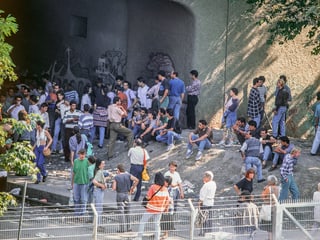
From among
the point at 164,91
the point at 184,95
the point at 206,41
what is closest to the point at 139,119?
the point at 164,91

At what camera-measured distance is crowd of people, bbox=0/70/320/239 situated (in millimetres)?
19438

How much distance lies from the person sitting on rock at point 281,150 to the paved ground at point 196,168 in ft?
0.65

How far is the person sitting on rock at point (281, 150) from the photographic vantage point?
826 inches

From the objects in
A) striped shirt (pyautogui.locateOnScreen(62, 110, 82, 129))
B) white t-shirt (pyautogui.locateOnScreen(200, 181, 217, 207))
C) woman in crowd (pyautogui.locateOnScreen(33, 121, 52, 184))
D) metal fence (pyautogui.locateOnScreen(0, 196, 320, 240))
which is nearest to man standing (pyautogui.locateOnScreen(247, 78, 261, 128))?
striped shirt (pyautogui.locateOnScreen(62, 110, 82, 129))

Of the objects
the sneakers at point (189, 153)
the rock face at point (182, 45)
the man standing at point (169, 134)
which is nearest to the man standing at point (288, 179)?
the sneakers at point (189, 153)

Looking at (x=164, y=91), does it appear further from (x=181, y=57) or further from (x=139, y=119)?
(x=181, y=57)

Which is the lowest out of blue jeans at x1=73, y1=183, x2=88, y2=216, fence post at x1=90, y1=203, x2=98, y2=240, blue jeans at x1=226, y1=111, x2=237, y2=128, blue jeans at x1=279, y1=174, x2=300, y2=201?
fence post at x1=90, y1=203, x2=98, y2=240

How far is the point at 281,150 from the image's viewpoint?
69.5 feet

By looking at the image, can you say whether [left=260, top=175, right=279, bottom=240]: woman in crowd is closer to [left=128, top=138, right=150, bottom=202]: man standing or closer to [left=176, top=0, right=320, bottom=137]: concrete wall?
[left=128, top=138, right=150, bottom=202]: man standing

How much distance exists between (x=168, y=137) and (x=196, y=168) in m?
1.44

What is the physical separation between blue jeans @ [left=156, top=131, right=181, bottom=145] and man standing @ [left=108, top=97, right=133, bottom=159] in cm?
87

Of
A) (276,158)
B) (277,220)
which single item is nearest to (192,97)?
(276,158)

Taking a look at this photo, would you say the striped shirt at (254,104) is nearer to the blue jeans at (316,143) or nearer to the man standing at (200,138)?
the man standing at (200,138)

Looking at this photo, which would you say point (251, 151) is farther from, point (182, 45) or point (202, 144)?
point (182, 45)
